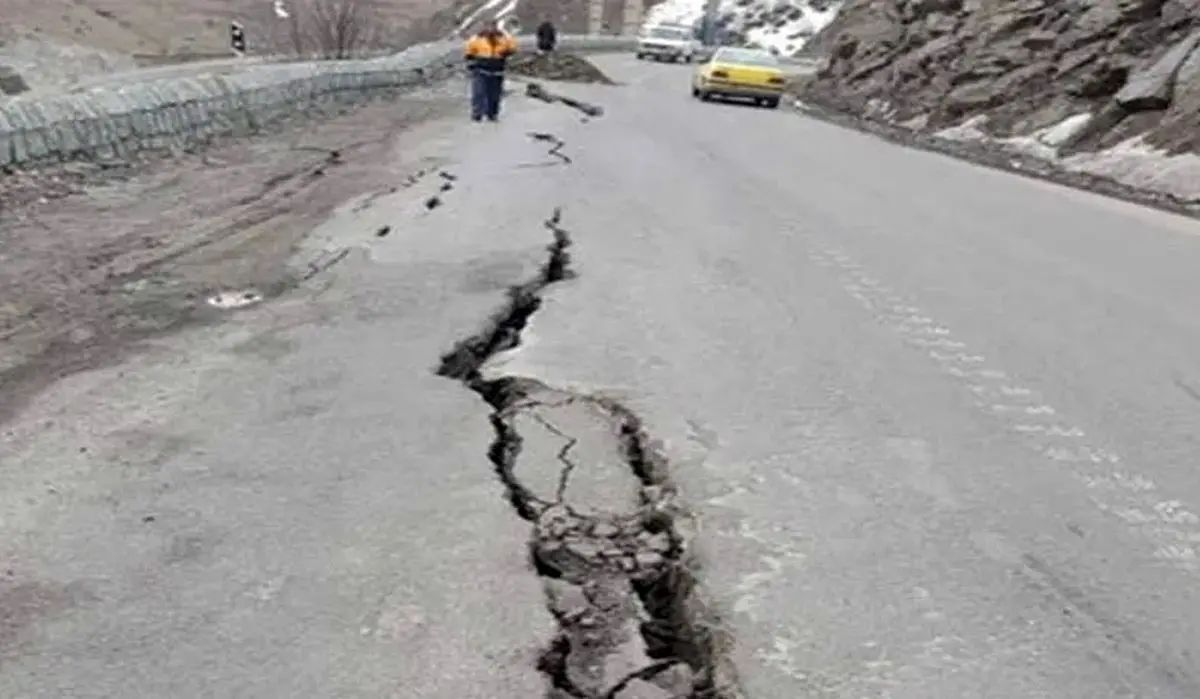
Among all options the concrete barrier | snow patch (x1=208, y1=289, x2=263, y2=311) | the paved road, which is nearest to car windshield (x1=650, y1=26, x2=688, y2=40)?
the concrete barrier

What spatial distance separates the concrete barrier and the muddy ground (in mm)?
283

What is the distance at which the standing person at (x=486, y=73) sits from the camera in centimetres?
2147

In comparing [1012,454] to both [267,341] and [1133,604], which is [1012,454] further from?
[267,341]

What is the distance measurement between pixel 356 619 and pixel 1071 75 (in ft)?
69.6

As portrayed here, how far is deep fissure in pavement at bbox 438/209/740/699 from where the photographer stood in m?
3.48

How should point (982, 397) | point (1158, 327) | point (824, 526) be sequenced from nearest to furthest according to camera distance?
point (824, 526), point (982, 397), point (1158, 327)

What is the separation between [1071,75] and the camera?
22531mm

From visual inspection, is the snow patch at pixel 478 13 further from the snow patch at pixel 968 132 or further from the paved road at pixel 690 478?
the paved road at pixel 690 478

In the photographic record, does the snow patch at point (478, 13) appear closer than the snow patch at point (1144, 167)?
No

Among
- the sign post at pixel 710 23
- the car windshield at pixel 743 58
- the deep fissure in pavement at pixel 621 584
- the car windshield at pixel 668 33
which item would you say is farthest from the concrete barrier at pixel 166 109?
the sign post at pixel 710 23

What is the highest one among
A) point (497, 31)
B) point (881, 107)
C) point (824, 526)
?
point (824, 526)

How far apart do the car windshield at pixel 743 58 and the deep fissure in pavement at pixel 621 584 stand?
26.7 metres

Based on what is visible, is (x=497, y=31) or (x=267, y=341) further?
(x=497, y=31)

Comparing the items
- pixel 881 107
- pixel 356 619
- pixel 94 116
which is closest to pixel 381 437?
pixel 356 619
